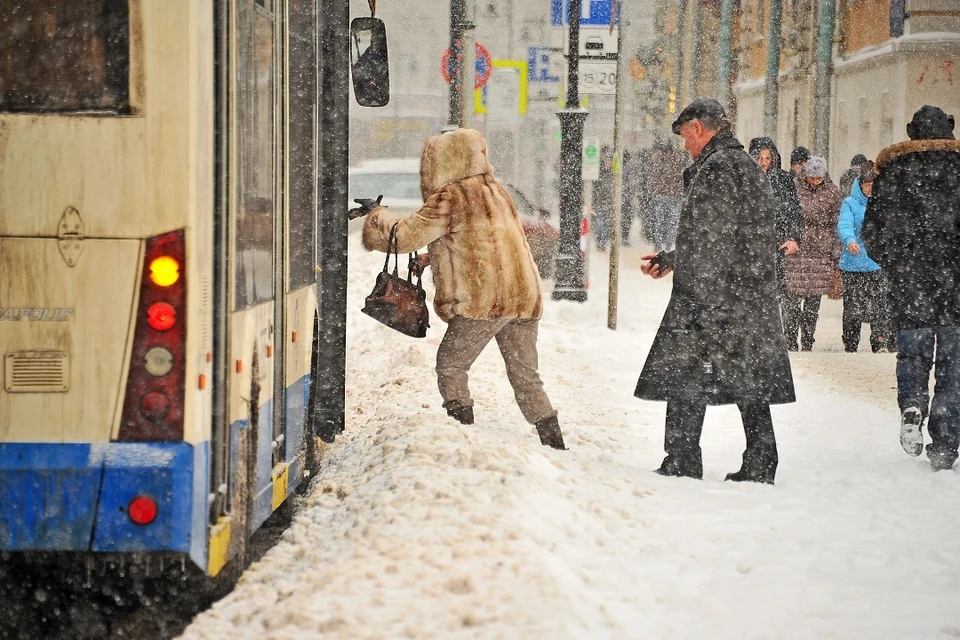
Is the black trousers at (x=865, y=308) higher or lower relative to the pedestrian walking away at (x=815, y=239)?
lower

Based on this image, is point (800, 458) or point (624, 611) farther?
point (800, 458)

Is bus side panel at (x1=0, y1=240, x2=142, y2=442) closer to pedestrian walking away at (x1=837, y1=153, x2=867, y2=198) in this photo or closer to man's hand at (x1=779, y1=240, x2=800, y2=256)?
man's hand at (x1=779, y1=240, x2=800, y2=256)

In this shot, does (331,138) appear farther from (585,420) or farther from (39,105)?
(585,420)

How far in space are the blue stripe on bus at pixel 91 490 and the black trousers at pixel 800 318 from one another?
1063 centimetres

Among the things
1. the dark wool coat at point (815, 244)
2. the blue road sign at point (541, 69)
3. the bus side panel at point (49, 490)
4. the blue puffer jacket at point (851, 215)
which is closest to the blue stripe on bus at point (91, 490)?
the bus side panel at point (49, 490)

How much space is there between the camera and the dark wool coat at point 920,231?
8133mm

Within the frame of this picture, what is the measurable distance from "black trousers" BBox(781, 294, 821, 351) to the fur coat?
7.29 m

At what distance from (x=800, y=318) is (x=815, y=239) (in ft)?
2.86

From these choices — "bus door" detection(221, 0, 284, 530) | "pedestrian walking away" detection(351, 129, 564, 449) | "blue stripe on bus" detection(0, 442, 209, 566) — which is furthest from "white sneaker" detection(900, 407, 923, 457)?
"blue stripe on bus" detection(0, 442, 209, 566)

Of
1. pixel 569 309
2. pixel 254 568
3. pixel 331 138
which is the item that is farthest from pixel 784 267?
pixel 254 568

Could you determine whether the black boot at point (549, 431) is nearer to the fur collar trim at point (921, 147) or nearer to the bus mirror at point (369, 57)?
the bus mirror at point (369, 57)

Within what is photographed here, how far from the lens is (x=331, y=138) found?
7.08m

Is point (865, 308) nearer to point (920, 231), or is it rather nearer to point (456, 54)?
point (456, 54)

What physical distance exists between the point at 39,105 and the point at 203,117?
486 millimetres
